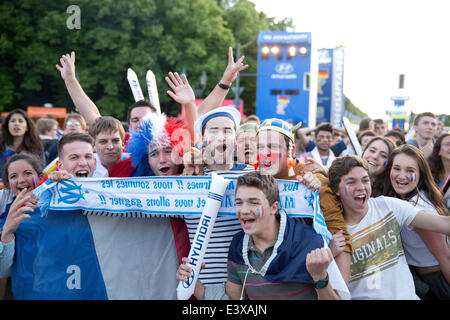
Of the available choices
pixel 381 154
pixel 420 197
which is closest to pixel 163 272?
pixel 420 197

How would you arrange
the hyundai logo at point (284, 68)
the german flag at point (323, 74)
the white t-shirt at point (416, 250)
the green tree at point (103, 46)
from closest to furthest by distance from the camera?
the white t-shirt at point (416, 250) → the hyundai logo at point (284, 68) → the green tree at point (103, 46) → the german flag at point (323, 74)

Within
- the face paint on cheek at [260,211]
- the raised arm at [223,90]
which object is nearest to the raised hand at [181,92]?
the raised arm at [223,90]

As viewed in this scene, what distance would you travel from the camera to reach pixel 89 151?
12.2 feet

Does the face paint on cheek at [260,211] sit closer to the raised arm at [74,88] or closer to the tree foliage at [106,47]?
the raised arm at [74,88]

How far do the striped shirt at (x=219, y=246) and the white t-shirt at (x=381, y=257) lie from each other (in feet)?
2.66

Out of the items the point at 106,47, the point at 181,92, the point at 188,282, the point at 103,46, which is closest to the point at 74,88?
the point at 181,92

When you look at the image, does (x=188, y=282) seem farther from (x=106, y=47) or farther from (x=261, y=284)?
(x=106, y=47)

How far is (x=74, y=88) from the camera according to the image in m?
4.85

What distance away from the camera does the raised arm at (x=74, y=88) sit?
4.80 m

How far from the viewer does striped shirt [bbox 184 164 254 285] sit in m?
3.09

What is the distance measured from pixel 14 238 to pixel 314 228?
6.88ft

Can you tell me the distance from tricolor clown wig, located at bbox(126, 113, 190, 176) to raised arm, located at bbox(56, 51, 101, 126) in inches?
56.3

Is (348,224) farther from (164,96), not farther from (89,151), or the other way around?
(164,96)
